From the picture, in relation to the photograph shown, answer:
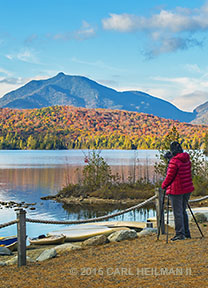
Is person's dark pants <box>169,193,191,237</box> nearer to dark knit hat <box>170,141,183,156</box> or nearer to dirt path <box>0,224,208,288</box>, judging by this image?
dirt path <box>0,224,208,288</box>

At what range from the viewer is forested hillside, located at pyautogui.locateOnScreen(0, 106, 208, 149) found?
154875 mm

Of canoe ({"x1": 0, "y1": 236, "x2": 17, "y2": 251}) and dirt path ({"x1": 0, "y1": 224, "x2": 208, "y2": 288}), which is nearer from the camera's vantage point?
dirt path ({"x1": 0, "y1": 224, "x2": 208, "y2": 288})

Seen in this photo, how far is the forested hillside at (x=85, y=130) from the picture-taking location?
508 feet

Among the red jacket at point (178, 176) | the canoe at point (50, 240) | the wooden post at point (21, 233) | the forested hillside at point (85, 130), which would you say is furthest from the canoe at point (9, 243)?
the forested hillside at point (85, 130)

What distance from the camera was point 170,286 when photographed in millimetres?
5340

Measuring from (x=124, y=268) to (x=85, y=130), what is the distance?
6622 inches

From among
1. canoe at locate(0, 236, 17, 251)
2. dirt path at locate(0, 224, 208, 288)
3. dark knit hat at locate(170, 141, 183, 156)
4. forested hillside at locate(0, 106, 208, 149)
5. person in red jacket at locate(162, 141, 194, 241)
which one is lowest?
canoe at locate(0, 236, 17, 251)

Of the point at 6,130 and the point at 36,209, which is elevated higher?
the point at 6,130

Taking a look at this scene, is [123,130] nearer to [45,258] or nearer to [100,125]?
[100,125]

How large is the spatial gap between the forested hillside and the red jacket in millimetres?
131798

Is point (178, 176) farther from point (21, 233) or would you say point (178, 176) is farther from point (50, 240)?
point (50, 240)

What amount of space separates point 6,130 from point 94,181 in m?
157

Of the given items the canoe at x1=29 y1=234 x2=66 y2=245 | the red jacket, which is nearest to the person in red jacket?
the red jacket

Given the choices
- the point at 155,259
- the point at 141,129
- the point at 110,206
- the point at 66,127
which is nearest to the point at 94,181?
the point at 110,206
